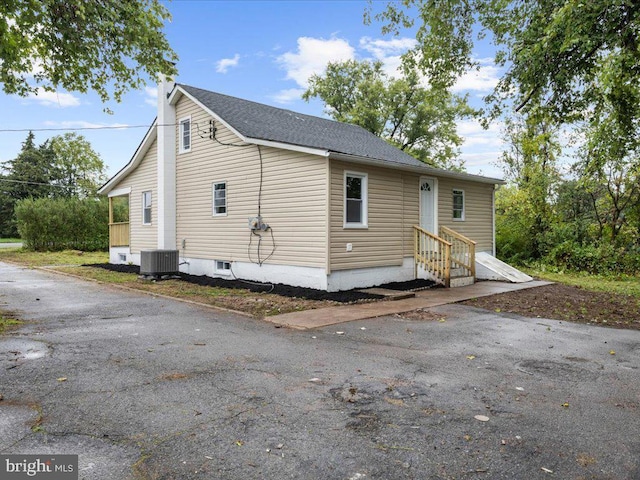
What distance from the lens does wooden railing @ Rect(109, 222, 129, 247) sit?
18109 mm

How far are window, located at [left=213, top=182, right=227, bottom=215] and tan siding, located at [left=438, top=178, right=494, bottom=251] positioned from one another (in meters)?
6.71

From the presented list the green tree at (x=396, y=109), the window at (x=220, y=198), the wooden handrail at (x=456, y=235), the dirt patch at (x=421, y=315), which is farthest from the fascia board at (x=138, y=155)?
the green tree at (x=396, y=109)

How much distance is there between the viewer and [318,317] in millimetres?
7762

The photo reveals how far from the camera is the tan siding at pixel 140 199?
53.4 feet

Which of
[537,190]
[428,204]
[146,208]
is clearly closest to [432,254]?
[428,204]

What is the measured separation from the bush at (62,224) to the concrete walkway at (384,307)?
77.4 ft

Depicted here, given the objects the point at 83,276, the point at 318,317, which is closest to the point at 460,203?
the point at 318,317

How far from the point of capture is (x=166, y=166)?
49.8 feet

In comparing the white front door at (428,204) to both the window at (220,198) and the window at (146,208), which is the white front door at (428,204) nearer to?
the window at (220,198)

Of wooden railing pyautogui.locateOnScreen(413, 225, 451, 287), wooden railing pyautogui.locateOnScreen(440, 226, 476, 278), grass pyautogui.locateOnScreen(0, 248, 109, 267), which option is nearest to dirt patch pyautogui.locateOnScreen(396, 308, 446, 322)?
wooden railing pyautogui.locateOnScreen(413, 225, 451, 287)

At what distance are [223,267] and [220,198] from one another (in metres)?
2.13

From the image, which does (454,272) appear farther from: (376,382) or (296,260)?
(376,382)

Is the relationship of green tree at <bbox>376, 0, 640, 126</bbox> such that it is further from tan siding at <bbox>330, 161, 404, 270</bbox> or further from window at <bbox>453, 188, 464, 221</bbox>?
window at <bbox>453, 188, 464, 221</bbox>

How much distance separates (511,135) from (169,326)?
19.2m
